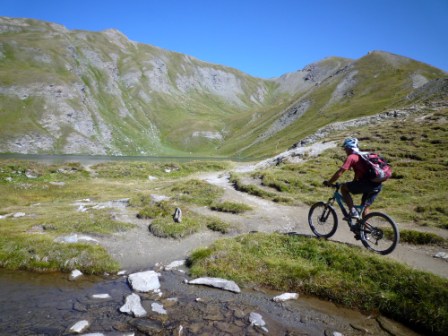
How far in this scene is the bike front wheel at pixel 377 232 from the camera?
12.6 m

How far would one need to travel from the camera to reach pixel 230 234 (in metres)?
18.1

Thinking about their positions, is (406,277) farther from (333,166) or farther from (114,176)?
(114,176)

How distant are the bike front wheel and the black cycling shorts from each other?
69 centimetres

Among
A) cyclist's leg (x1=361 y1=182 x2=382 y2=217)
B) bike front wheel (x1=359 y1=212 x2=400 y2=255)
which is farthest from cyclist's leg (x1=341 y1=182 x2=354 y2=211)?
bike front wheel (x1=359 y1=212 x2=400 y2=255)

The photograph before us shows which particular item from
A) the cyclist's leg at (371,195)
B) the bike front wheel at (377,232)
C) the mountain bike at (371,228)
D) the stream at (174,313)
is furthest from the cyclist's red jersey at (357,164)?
the stream at (174,313)

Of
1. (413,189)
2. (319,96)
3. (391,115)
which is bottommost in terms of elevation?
(413,189)

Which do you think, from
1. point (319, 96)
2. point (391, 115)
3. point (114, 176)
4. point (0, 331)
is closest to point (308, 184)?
point (0, 331)

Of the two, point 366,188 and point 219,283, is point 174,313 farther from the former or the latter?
point 366,188

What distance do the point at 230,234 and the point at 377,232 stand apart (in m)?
8.34

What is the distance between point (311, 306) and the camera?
404 inches

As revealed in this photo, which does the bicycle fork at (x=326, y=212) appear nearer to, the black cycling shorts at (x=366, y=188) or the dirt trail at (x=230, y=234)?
the dirt trail at (x=230, y=234)

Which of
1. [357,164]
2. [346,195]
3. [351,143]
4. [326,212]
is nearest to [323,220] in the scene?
[326,212]

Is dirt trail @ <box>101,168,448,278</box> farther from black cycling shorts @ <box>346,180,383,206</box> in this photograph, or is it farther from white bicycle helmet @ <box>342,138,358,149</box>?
white bicycle helmet @ <box>342,138,358,149</box>

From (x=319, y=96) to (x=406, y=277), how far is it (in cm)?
19993
